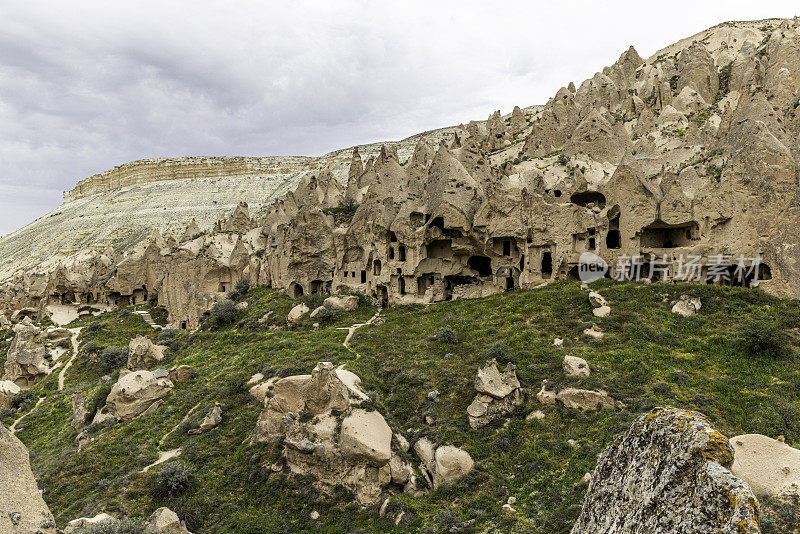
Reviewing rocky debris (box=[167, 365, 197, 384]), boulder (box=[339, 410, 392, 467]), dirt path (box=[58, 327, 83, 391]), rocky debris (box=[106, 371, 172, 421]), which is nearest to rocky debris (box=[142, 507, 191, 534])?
boulder (box=[339, 410, 392, 467])

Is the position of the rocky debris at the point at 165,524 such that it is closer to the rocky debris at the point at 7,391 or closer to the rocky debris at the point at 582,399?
the rocky debris at the point at 582,399

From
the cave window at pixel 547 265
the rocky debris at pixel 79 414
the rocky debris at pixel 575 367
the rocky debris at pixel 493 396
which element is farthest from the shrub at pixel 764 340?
the rocky debris at pixel 79 414

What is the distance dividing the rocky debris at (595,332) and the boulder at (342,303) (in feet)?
73.9

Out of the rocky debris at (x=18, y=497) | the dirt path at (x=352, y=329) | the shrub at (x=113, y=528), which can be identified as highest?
the rocky debris at (x=18, y=497)

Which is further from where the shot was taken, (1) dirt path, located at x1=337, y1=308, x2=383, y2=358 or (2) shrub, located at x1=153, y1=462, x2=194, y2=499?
(1) dirt path, located at x1=337, y1=308, x2=383, y2=358

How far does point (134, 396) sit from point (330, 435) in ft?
56.6

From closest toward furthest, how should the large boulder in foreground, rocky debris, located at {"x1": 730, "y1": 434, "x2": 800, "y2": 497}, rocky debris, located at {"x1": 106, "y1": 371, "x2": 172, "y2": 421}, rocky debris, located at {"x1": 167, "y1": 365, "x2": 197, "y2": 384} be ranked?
1. the large boulder in foreground
2. rocky debris, located at {"x1": 730, "y1": 434, "x2": 800, "y2": 497}
3. rocky debris, located at {"x1": 106, "y1": 371, "x2": 172, "y2": 421}
4. rocky debris, located at {"x1": 167, "y1": 365, "x2": 197, "y2": 384}

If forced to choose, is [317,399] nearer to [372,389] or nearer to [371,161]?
[372,389]

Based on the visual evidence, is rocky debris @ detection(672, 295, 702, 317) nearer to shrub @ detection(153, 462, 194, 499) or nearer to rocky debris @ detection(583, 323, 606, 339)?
rocky debris @ detection(583, 323, 606, 339)

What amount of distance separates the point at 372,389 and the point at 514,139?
56225 mm

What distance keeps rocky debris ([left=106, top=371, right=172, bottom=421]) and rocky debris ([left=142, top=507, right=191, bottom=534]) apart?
46.9 feet

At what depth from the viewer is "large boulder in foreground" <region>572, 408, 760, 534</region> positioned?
439cm

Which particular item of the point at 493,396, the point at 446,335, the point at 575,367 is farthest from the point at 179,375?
the point at 575,367

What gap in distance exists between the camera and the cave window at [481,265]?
44.4m
